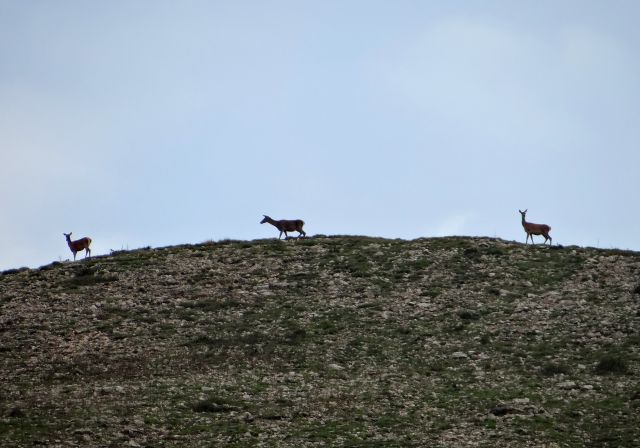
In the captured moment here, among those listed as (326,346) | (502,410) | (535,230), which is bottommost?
(502,410)

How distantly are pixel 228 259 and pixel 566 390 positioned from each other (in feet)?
72.2

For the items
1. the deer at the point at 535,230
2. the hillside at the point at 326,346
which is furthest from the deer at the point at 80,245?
the deer at the point at 535,230

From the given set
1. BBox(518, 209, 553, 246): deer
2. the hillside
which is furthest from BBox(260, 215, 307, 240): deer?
BBox(518, 209, 553, 246): deer

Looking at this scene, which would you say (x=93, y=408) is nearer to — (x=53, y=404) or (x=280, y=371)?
(x=53, y=404)

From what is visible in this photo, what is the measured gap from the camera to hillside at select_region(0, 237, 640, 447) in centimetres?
2914

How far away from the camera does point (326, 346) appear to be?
3794 centimetres

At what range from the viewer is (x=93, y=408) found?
3023 centimetres

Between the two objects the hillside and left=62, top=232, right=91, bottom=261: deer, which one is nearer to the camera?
the hillside

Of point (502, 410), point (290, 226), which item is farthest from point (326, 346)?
point (290, 226)

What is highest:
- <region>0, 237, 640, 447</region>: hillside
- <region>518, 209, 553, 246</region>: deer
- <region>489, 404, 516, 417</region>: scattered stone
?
<region>518, 209, 553, 246</region>: deer

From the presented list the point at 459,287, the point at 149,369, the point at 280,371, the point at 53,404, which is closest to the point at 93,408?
the point at 53,404

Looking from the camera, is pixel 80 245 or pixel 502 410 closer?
pixel 502 410

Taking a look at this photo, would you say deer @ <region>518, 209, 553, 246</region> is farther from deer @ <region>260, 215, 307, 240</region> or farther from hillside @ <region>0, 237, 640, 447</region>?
deer @ <region>260, 215, 307, 240</region>

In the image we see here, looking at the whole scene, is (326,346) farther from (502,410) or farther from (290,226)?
(290,226)
